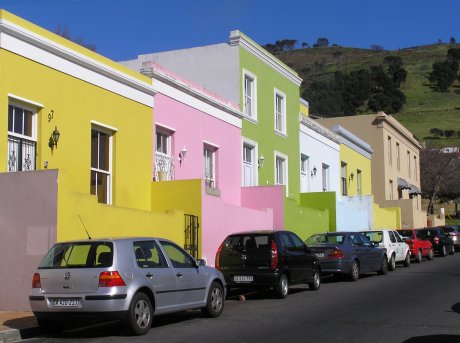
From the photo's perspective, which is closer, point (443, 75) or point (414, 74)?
point (443, 75)

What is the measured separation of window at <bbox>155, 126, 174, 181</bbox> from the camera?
18188mm

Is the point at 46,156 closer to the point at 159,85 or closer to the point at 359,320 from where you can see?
the point at 159,85

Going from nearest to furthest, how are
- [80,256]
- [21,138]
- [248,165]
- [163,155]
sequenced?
1. [80,256]
2. [21,138]
3. [163,155]
4. [248,165]

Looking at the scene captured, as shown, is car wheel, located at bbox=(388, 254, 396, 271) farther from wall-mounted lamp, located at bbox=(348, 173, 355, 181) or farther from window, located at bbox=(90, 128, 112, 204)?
wall-mounted lamp, located at bbox=(348, 173, 355, 181)

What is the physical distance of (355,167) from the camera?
122 feet

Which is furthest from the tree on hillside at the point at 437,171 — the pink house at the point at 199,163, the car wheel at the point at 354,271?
the car wheel at the point at 354,271

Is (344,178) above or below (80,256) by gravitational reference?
above

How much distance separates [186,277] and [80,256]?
1.95 metres

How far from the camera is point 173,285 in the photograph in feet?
34.2

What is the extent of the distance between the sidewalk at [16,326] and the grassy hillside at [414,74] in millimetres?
70985

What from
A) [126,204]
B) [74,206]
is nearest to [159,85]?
[126,204]

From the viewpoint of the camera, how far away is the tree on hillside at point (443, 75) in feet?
414

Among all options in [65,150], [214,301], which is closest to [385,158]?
[65,150]

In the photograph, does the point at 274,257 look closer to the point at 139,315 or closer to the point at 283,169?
the point at 139,315
